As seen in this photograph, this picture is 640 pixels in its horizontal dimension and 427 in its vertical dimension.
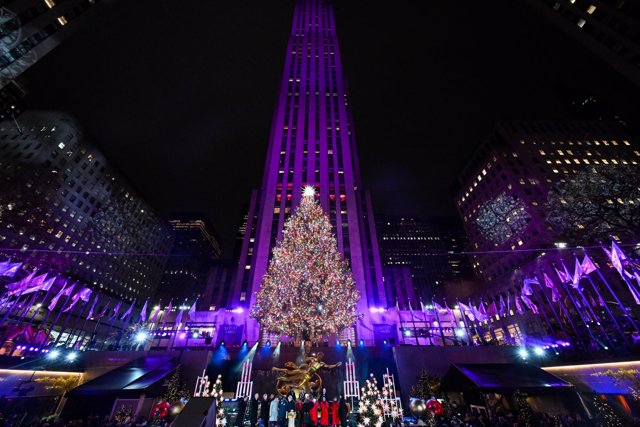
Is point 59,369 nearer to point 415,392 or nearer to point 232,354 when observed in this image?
point 232,354

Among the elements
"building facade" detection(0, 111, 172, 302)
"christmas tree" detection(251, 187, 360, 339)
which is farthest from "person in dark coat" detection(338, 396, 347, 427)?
"building facade" detection(0, 111, 172, 302)

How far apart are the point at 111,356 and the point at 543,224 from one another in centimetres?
6429

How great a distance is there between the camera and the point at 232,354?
20000 millimetres

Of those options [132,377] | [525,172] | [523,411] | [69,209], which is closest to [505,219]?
[525,172]

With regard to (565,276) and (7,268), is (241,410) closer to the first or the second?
(7,268)

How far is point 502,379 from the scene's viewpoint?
47.6 ft

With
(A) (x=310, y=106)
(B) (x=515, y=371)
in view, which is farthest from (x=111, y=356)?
(A) (x=310, y=106)

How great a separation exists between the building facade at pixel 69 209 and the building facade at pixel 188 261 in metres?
16.6

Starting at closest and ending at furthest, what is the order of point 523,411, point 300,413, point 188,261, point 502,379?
point 300,413 → point 523,411 → point 502,379 → point 188,261

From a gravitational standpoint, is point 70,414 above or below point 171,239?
below

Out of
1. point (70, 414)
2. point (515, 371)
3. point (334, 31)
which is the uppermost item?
point (334, 31)

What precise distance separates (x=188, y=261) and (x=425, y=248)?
337ft

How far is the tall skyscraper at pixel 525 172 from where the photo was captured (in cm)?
4981

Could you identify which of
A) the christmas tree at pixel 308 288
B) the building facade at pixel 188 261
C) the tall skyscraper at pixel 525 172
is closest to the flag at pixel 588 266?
the christmas tree at pixel 308 288
